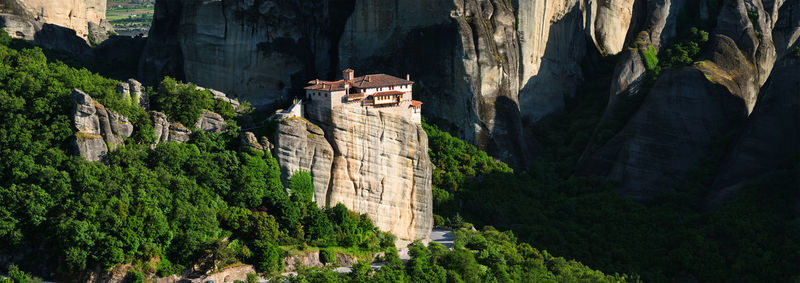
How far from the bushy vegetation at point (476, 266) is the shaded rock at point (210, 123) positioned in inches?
472

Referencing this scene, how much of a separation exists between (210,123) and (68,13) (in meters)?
27.9

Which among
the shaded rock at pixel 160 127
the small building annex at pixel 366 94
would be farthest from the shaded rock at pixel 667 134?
the shaded rock at pixel 160 127

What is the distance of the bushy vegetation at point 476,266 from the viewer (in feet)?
242

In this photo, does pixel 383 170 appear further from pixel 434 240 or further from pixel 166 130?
pixel 166 130

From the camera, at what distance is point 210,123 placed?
81.4 m

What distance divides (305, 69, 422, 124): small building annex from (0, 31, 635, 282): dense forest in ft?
14.5

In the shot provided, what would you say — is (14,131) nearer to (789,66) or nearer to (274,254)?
(274,254)

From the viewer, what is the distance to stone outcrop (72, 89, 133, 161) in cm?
7406

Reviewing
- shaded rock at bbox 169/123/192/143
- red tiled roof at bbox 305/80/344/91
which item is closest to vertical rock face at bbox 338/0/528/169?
red tiled roof at bbox 305/80/344/91

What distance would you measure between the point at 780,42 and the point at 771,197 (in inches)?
960

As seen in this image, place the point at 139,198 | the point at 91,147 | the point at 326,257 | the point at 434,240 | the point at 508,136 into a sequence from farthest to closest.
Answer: the point at 508,136, the point at 434,240, the point at 326,257, the point at 91,147, the point at 139,198

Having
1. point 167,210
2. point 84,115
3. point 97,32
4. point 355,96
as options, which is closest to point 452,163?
point 355,96

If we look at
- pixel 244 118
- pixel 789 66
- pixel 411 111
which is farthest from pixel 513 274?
pixel 789 66

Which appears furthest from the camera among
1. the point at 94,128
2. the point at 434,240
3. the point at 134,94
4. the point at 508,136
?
the point at 508,136
